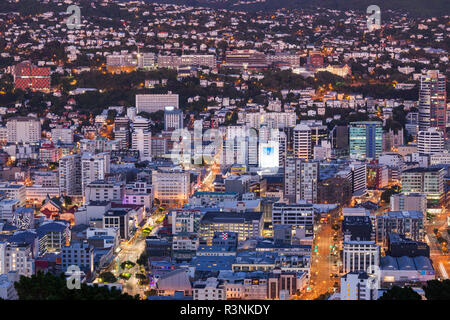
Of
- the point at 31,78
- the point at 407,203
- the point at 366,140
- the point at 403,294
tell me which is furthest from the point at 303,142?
the point at 403,294

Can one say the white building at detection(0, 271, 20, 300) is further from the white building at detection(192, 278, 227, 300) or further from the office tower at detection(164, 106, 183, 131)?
the office tower at detection(164, 106, 183, 131)

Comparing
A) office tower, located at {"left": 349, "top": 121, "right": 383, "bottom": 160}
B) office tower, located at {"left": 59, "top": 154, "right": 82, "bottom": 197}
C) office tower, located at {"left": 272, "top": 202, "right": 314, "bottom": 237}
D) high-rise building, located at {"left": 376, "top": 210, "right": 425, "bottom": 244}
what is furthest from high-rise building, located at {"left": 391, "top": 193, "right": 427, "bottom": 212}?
office tower, located at {"left": 59, "top": 154, "right": 82, "bottom": 197}

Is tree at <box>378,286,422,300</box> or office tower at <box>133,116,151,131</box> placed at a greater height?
office tower at <box>133,116,151,131</box>

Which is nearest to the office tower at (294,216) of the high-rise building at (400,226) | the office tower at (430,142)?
the high-rise building at (400,226)

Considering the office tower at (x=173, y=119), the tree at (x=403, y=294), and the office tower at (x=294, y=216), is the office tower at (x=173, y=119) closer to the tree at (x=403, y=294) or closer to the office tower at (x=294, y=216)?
the office tower at (x=294, y=216)

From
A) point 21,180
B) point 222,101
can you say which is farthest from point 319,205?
point 222,101

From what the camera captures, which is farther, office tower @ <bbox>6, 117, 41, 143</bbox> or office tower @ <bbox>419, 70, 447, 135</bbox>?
office tower @ <bbox>419, 70, 447, 135</bbox>

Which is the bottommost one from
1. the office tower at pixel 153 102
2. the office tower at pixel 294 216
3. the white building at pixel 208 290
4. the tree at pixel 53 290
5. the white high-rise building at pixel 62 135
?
the white building at pixel 208 290
